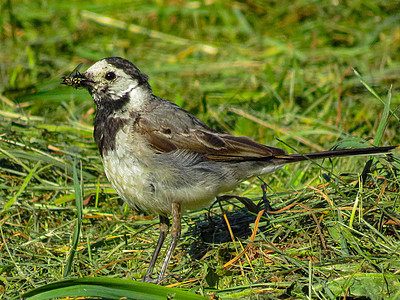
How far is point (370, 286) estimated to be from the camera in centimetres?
315

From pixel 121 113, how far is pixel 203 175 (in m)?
0.75

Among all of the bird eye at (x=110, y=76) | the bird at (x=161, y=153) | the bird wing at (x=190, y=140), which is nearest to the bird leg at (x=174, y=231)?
the bird at (x=161, y=153)

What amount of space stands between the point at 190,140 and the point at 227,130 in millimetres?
2441

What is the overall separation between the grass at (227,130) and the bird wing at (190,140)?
0.86ft

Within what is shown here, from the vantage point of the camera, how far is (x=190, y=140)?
13.4 ft

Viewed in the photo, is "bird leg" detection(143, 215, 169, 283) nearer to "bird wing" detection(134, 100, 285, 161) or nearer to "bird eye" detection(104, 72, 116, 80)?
"bird wing" detection(134, 100, 285, 161)

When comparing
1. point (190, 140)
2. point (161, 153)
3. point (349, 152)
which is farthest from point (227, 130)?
point (349, 152)

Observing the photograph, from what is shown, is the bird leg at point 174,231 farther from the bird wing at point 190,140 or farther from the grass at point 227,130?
the bird wing at point 190,140

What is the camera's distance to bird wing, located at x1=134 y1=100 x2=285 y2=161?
400 centimetres

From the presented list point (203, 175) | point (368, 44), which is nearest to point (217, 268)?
point (203, 175)

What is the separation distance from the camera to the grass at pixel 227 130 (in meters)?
3.64

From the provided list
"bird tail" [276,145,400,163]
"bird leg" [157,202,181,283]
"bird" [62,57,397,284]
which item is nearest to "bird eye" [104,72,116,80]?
"bird" [62,57,397,284]

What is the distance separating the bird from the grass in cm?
21

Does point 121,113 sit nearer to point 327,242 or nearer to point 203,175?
point 203,175
